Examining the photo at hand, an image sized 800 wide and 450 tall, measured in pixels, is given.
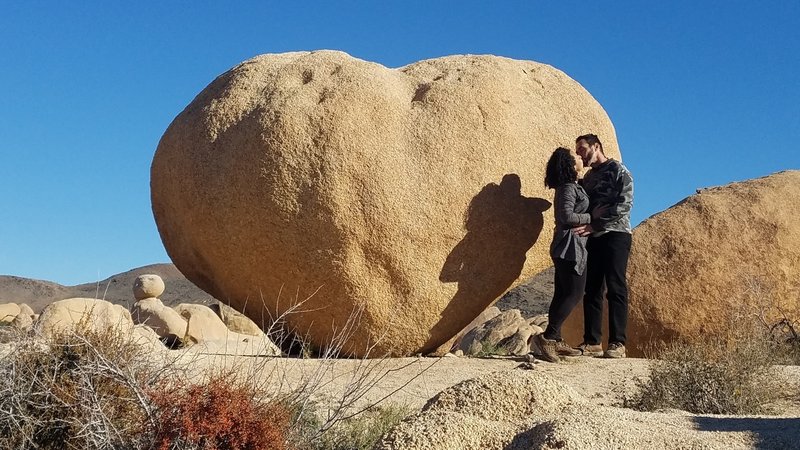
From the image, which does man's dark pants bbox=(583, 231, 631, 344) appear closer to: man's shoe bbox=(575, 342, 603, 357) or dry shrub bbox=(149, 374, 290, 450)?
man's shoe bbox=(575, 342, 603, 357)

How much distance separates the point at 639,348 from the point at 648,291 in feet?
1.97

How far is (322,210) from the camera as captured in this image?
788cm

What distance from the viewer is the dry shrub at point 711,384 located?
20.4ft

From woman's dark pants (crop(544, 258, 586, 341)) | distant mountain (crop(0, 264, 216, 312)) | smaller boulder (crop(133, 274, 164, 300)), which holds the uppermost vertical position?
woman's dark pants (crop(544, 258, 586, 341))

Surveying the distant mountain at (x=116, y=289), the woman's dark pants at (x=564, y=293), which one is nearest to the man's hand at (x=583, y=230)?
the woman's dark pants at (x=564, y=293)

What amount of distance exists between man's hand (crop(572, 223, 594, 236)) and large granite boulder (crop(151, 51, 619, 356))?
489 millimetres

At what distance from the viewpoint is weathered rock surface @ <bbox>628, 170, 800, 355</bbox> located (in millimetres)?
9414

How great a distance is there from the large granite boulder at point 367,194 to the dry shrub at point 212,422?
3.88m

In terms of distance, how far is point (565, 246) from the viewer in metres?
8.02

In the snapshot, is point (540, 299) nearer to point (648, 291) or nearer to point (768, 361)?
point (648, 291)

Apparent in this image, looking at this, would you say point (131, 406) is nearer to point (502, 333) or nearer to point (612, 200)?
point (612, 200)

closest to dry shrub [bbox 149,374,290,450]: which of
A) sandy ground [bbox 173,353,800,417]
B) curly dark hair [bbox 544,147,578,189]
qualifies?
sandy ground [bbox 173,353,800,417]

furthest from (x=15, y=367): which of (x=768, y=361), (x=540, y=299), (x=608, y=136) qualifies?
(x=540, y=299)

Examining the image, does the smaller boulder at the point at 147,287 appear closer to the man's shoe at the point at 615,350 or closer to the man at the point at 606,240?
the man at the point at 606,240
